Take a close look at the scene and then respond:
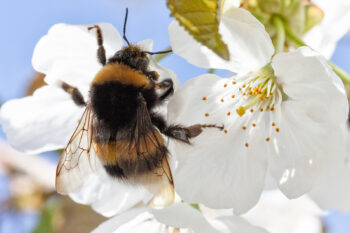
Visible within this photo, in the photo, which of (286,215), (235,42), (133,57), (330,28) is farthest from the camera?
(286,215)

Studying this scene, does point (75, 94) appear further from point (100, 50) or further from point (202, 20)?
point (202, 20)

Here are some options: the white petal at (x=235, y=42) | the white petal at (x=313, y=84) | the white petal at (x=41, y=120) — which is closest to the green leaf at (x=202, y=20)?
the white petal at (x=235, y=42)

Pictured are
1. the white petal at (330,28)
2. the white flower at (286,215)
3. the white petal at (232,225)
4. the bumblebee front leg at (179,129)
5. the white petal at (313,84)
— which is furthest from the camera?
the white flower at (286,215)

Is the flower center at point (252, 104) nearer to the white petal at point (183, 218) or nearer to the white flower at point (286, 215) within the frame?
the white petal at point (183, 218)

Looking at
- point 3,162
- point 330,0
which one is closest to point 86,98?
point 330,0

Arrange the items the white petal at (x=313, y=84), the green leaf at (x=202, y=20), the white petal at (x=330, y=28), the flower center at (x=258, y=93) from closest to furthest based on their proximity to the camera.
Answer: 1. the green leaf at (x=202, y=20)
2. the white petal at (x=313, y=84)
3. the flower center at (x=258, y=93)
4. the white petal at (x=330, y=28)

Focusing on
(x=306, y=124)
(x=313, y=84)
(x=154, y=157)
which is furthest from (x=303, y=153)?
(x=154, y=157)
